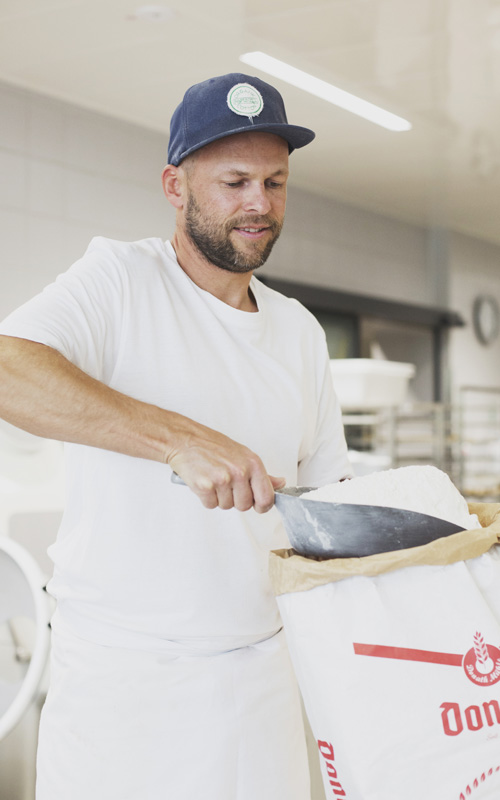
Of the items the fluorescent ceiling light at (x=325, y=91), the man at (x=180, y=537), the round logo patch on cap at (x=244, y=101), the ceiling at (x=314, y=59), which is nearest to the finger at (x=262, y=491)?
the man at (x=180, y=537)

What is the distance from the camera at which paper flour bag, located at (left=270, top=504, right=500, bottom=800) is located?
756 mm

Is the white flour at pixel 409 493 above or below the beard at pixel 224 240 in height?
below

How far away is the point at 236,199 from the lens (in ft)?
3.54

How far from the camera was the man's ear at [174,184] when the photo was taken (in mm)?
1139

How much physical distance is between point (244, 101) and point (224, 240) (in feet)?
0.55

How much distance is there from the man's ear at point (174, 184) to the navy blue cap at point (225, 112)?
0.15 ft

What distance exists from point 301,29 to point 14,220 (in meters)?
1.20

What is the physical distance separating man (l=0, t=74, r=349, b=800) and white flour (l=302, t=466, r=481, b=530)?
4.9 inches

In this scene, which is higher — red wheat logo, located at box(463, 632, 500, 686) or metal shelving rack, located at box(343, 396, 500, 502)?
metal shelving rack, located at box(343, 396, 500, 502)

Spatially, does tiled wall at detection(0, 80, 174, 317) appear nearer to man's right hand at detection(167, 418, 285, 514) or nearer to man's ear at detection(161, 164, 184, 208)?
man's ear at detection(161, 164, 184, 208)

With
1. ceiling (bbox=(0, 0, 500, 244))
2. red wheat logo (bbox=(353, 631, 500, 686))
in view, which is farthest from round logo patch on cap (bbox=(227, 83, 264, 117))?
ceiling (bbox=(0, 0, 500, 244))

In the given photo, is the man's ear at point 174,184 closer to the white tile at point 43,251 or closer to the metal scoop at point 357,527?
the metal scoop at point 357,527

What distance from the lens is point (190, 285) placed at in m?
1.13

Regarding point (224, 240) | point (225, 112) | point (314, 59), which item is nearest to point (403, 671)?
point (224, 240)
